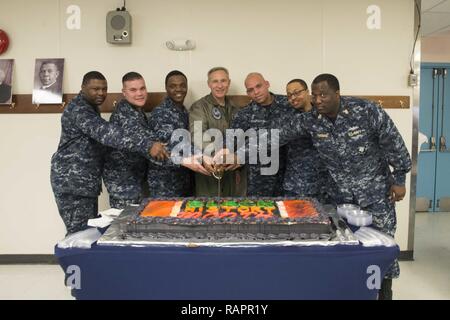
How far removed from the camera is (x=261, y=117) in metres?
2.89

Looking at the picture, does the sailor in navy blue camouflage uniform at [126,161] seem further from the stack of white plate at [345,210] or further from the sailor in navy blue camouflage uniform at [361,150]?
the stack of white plate at [345,210]

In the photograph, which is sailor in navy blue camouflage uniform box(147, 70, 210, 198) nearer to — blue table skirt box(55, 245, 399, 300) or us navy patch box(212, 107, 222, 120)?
us navy patch box(212, 107, 222, 120)

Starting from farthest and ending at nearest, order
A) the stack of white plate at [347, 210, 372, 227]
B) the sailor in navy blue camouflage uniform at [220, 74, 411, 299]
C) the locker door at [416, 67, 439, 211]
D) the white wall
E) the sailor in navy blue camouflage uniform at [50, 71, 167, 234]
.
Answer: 1. the locker door at [416, 67, 439, 211]
2. the white wall
3. the sailor in navy blue camouflage uniform at [50, 71, 167, 234]
4. the sailor in navy blue camouflage uniform at [220, 74, 411, 299]
5. the stack of white plate at [347, 210, 372, 227]

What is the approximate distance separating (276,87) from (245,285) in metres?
2.09

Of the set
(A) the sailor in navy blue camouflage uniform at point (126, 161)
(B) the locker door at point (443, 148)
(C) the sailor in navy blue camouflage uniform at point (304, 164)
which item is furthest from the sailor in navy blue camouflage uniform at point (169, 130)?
(B) the locker door at point (443, 148)

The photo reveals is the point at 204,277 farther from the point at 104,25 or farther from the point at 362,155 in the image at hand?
the point at 104,25

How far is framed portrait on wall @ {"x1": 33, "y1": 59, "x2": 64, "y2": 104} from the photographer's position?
10.8 ft

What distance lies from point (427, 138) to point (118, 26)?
4078 millimetres

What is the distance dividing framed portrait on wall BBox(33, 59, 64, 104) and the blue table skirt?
2.03 metres

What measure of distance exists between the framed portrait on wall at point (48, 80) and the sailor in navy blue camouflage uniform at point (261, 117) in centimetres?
152

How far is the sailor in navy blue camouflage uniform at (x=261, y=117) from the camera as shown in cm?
285

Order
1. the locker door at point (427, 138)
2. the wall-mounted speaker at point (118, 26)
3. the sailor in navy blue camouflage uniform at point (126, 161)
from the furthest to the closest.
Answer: the locker door at point (427, 138)
the wall-mounted speaker at point (118, 26)
the sailor in navy blue camouflage uniform at point (126, 161)

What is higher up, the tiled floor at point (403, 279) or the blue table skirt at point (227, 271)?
the blue table skirt at point (227, 271)

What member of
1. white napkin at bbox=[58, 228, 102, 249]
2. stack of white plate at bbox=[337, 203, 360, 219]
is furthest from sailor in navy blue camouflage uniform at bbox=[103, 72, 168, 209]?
stack of white plate at bbox=[337, 203, 360, 219]
